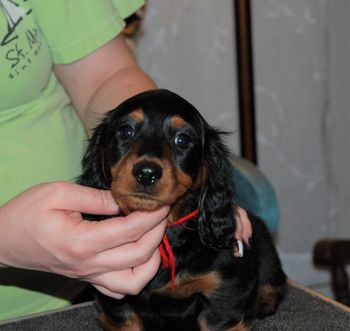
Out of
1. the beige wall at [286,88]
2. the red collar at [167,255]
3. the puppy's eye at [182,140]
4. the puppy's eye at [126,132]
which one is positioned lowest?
the beige wall at [286,88]

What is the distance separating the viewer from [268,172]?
316 centimetres

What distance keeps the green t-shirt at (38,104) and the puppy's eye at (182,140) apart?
30 cm

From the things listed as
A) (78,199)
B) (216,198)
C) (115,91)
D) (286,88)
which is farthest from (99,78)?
(286,88)

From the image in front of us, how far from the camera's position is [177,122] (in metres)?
1.11

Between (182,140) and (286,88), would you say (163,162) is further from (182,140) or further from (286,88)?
(286,88)

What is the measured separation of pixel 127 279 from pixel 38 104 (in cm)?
51

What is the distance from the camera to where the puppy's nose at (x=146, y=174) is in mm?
967

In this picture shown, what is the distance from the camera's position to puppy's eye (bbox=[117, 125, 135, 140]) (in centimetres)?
111

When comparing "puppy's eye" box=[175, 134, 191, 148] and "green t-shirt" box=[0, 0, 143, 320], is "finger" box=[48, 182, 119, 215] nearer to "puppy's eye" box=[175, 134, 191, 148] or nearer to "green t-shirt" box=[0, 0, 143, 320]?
"puppy's eye" box=[175, 134, 191, 148]

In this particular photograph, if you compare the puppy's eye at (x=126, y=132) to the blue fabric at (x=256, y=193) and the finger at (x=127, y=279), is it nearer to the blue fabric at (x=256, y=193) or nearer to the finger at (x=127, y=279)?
the finger at (x=127, y=279)

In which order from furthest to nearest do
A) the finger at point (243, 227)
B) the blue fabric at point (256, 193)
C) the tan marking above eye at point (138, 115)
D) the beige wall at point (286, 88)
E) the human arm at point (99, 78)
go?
1. the beige wall at point (286, 88)
2. the blue fabric at point (256, 193)
3. the human arm at point (99, 78)
4. the finger at point (243, 227)
5. the tan marking above eye at point (138, 115)

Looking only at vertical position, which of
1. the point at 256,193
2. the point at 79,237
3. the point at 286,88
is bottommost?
the point at 286,88

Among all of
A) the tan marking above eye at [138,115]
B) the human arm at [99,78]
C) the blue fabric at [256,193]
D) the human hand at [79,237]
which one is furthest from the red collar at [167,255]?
the blue fabric at [256,193]

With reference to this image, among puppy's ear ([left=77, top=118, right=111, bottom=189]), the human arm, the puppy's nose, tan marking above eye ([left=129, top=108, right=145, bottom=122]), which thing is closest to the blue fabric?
the human arm
